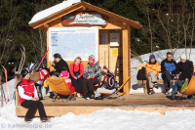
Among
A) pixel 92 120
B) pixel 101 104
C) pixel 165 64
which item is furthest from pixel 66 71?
pixel 165 64

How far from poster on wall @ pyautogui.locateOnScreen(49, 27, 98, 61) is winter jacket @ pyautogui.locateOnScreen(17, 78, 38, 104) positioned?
2.42m

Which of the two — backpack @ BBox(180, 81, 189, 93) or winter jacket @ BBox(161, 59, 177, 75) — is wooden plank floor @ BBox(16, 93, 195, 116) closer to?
backpack @ BBox(180, 81, 189, 93)

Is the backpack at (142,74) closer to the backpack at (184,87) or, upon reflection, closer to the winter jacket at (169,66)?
the winter jacket at (169,66)

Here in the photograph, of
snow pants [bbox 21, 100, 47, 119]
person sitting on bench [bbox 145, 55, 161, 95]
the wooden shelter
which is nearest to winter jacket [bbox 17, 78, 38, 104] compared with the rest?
snow pants [bbox 21, 100, 47, 119]

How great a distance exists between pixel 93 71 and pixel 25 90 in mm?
2454

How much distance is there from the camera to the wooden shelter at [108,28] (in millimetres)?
8797

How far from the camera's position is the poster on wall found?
9.04 m

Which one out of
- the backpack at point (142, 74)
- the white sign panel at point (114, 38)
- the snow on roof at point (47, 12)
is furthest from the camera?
the white sign panel at point (114, 38)

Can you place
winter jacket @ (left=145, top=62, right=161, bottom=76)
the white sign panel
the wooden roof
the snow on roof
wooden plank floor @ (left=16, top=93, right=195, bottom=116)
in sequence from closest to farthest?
wooden plank floor @ (left=16, top=93, right=195, bottom=116) → the wooden roof → winter jacket @ (left=145, top=62, right=161, bottom=76) → the snow on roof → the white sign panel

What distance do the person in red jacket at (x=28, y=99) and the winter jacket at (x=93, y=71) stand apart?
215 centimetres

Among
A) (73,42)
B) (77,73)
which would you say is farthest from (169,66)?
(73,42)

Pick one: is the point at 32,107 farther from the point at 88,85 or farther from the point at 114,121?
the point at 88,85

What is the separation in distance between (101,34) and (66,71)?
2280mm

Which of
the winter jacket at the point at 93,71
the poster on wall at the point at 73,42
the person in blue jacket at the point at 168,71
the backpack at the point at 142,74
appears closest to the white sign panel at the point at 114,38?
the poster on wall at the point at 73,42
